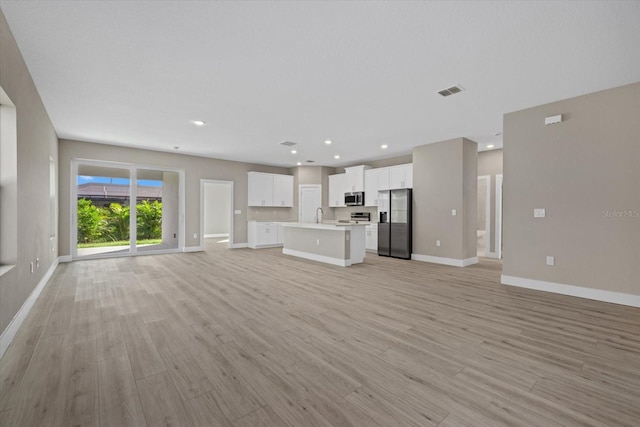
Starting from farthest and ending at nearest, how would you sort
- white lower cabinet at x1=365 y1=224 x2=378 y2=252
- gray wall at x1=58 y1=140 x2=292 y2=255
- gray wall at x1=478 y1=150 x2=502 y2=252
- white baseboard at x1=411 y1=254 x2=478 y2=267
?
white lower cabinet at x1=365 y1=224 x2=378 y2=252, gray wall at x1=478 y1=150 x2=502 y2=252, gray wall at x1=58 y1=140 x2=292 y2=255, white baseboard at x1=411 y1=254 x2=478 y2=267

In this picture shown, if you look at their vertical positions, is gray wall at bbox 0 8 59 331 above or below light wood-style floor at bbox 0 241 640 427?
above

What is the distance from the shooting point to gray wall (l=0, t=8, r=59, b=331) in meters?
2.36

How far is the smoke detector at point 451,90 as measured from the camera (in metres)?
3.50

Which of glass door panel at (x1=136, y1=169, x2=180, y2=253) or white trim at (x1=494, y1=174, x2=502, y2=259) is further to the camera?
glass door panel at (x1=136, y1=169, x2=180, y2=253)

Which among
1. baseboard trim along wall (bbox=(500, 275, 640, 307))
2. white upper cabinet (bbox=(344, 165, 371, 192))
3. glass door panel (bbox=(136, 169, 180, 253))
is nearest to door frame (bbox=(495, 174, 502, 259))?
baseboard trim along wall (bbox=(500, 275, 640, 307))

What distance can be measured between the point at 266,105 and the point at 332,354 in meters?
3.43

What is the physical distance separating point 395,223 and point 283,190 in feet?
13.5

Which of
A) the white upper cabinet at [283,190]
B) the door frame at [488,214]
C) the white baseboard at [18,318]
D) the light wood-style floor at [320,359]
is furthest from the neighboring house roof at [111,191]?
the door frame at [488,214]

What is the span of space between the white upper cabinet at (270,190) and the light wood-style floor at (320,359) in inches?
205

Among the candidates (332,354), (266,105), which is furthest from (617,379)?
(266,105)

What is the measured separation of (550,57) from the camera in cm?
282

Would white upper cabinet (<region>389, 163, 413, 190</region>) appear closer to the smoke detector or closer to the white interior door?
the white interior door

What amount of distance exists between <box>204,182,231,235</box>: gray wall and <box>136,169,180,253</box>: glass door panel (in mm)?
4601

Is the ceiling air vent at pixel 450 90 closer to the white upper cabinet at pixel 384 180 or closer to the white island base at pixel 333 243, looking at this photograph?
the white island base at pixel 333 243
